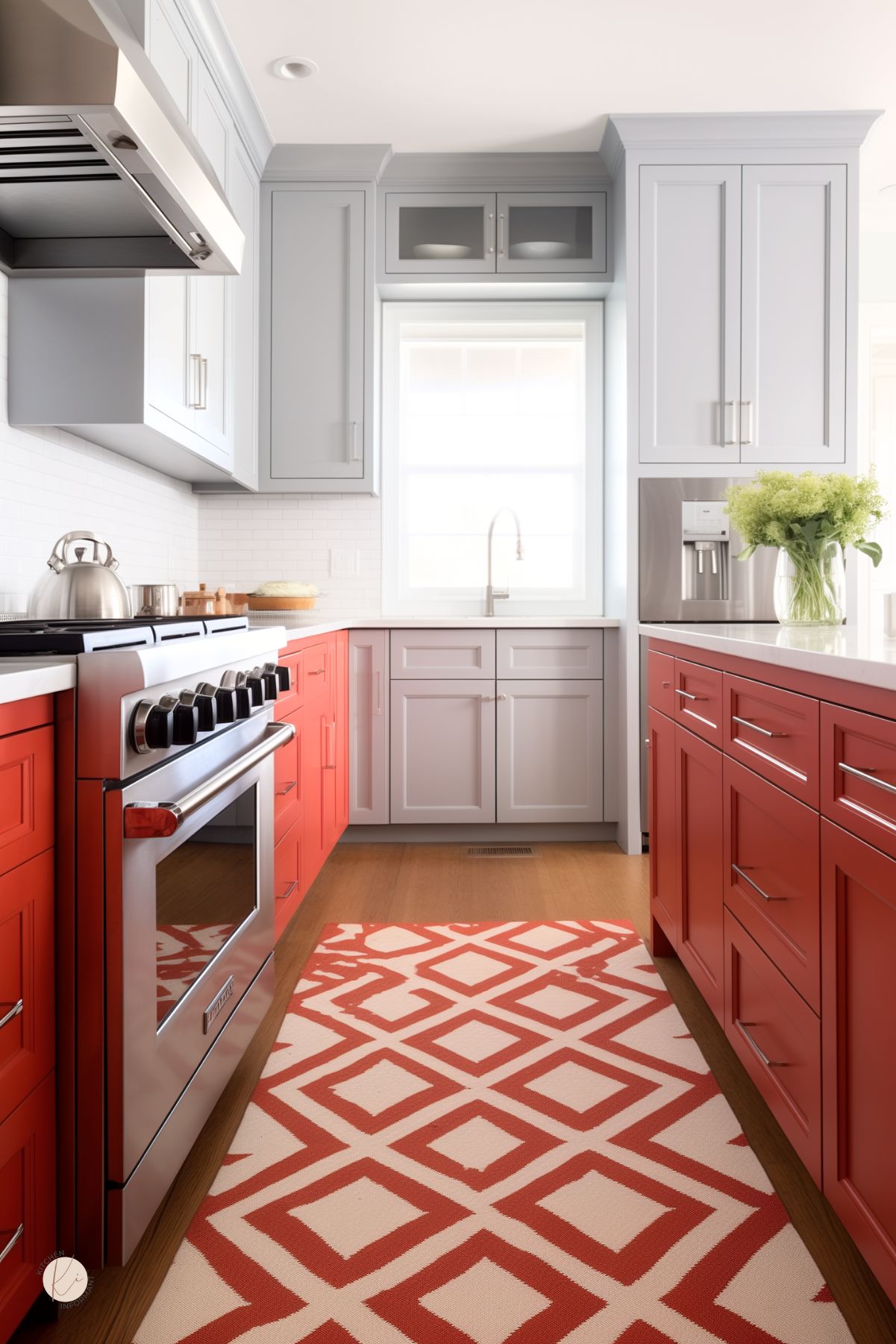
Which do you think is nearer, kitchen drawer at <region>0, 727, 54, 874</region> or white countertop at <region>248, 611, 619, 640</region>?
kitchen drawer at <region>0, 727, 54, 874</region>

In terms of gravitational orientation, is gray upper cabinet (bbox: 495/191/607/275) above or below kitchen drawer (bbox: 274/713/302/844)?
above

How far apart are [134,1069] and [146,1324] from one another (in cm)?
34

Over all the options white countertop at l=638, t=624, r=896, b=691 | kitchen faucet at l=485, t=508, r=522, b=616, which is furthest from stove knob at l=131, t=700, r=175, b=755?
kitchen faucet at l=485, t=508, r=522, b=616

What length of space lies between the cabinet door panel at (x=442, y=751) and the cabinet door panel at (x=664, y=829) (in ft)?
4.23

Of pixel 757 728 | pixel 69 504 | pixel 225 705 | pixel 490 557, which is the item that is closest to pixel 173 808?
pixel 225 705

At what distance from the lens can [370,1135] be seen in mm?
1694

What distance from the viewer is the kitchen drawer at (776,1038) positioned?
1315mm

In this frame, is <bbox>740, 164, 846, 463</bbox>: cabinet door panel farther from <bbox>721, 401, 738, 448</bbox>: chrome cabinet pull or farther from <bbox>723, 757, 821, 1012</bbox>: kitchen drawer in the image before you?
<bbox>723, 757, 821, 1012</bbox>: kitchen drawer

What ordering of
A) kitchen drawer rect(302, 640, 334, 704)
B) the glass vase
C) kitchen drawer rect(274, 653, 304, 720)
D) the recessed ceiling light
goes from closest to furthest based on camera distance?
the glass vase → kitchen drawer rect(274, 653, 304, 720) → kitchen drawer rect(302, 640, 334, 704) → the recessed ceiling light

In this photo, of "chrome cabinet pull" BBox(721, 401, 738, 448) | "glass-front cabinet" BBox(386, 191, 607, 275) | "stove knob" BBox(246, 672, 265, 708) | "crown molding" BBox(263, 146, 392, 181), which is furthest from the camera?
"glass-front cabinet" BBox(386, 191, 607, 275)

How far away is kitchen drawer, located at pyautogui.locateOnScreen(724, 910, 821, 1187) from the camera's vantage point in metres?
1.32

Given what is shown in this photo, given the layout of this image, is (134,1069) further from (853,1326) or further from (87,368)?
(87,368)

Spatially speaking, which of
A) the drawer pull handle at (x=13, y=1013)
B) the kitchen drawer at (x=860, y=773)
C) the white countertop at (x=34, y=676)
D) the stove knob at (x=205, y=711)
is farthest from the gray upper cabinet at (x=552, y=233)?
the drawer pull handle at (x=13, y=1013)

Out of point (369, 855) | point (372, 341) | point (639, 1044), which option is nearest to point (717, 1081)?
point (639, 1044)
